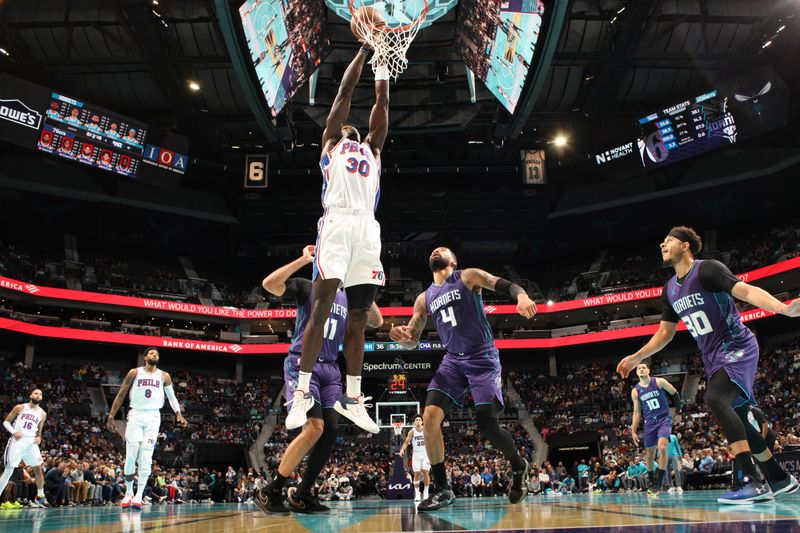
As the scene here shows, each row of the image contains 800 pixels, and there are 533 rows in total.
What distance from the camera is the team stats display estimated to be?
24.8 m

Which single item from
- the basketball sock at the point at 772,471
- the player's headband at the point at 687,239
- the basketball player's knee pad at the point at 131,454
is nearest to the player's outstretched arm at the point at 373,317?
the player's headband at the point at 687,239

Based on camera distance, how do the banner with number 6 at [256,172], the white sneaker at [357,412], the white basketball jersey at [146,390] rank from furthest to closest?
1. the banner with number 6 at [256,172]
2. the white basketball jersey at [146,390]
3. the white sneaker at [357,412]

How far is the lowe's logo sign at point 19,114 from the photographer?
23656 mm

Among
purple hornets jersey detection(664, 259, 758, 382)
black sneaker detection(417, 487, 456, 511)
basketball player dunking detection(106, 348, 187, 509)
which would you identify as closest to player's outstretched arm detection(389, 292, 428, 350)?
black sneaker detection(417, 487, 456, 511)

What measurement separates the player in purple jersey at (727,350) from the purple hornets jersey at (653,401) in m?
5.73

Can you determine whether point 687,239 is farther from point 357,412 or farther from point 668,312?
point 357,412

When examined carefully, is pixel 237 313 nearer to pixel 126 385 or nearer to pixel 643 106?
pixel 643 106

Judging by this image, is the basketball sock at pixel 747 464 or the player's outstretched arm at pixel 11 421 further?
the player's outstretched arm at pixel 11 421

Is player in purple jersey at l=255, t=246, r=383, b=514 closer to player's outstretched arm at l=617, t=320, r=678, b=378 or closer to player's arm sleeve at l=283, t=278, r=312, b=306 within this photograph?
player's arm sleeve at l=283, t=278, r=312, b=306

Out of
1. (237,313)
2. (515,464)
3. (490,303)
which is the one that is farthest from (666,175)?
(515,464)

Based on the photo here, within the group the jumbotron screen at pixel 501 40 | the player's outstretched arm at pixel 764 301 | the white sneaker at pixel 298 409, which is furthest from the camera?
the jumbotron screen at pixel 501 40

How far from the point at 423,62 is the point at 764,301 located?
66.4 feet

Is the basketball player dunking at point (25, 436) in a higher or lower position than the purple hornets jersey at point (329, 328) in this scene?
lower

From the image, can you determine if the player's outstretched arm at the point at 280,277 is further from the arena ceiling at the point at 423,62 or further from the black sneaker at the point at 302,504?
the arena ceiling at the point at 423,62
